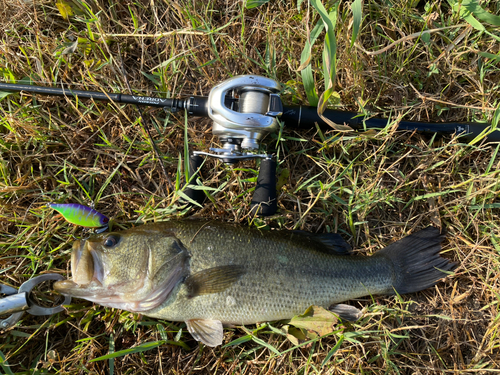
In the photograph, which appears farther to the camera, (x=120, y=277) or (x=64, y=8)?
(x=64, y=8)

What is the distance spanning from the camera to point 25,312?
2.67 metres

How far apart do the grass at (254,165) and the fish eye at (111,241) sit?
432mm

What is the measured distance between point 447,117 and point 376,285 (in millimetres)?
1719

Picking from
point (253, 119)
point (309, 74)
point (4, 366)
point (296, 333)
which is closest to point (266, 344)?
point (296, 333)

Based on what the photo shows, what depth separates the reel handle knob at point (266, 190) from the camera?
8.09 ft

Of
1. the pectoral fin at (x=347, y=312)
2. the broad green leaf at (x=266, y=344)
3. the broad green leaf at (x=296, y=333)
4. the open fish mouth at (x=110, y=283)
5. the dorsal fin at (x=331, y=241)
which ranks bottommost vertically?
the broad green leaf at (x=266, y=344)

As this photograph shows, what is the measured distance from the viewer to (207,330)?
2451 mm

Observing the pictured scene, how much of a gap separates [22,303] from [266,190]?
210 cm

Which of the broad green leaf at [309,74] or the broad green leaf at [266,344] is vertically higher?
the broad green leaf at [309,74]

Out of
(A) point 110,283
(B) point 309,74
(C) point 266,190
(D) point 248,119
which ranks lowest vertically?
(A) point 110,283

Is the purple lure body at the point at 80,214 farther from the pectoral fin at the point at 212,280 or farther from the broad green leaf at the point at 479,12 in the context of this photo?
the broad green leaf at the point at 479,12

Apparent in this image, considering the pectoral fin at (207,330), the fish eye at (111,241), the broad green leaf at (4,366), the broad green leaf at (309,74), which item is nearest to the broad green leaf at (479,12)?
the broad green leaf at (309,74)

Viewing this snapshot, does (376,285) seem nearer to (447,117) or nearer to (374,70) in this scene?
(447,117)

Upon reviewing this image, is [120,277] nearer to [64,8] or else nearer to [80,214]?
[80,214]
